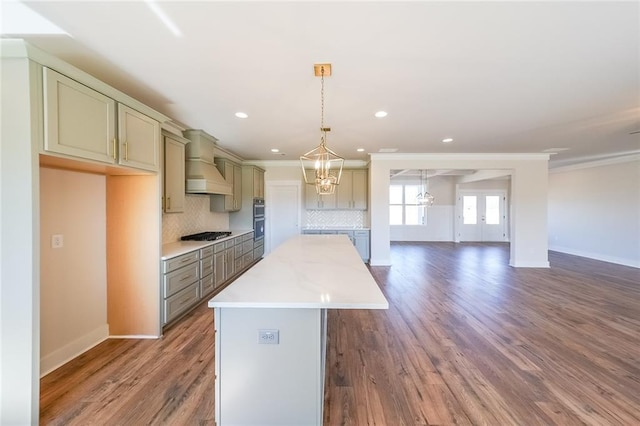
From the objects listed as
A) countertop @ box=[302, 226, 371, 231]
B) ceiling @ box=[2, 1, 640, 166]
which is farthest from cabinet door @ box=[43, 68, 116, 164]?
countertop @ box=[302, 226, 371, 231]

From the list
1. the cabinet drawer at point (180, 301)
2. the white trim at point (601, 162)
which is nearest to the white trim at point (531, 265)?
the white trim at point (601, 162)

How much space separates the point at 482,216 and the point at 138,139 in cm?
1072

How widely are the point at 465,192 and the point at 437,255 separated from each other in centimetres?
374

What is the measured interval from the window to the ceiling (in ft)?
20.5

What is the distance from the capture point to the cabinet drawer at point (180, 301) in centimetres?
286

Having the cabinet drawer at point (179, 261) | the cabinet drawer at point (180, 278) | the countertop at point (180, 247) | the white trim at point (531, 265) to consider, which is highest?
the countertop at point (180, 247)

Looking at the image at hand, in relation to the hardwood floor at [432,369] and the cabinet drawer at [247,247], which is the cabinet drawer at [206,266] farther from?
the cabinet drawer at [247,247]

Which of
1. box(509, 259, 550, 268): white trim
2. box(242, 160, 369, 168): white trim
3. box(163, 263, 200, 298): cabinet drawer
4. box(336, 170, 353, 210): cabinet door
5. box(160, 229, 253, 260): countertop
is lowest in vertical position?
box(509, 259, 550, 268): white trim

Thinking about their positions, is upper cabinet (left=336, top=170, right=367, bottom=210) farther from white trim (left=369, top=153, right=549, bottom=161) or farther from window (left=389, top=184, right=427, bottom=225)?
window (left=389, top=184, right=427, bottom=225)

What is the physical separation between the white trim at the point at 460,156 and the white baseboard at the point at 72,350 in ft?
Answer: 17.1

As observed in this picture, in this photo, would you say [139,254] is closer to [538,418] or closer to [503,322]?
[538,418]

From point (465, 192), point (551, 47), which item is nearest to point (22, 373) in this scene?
point (551, 47)

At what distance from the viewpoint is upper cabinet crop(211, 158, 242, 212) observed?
4.90 meters

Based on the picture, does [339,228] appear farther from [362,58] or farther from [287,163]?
[362,58]
